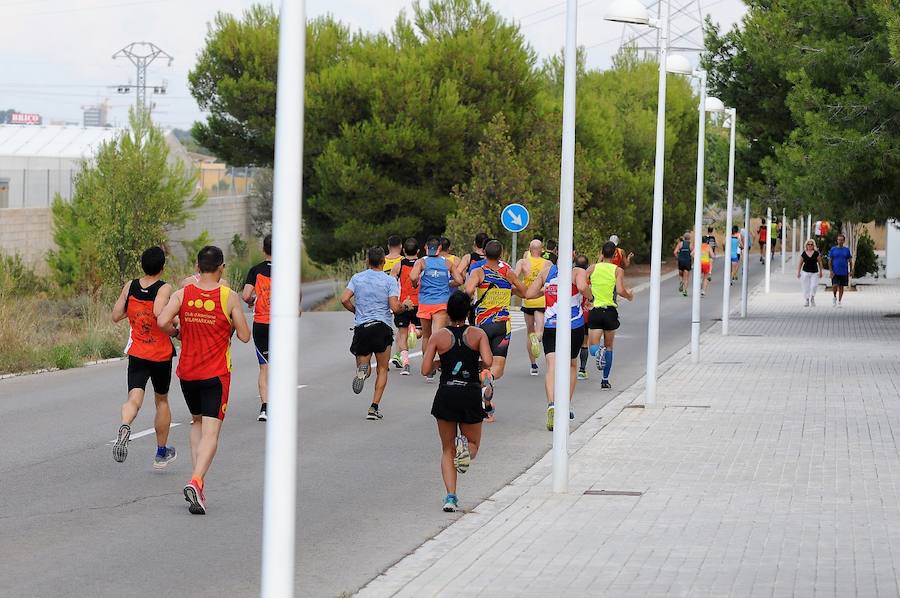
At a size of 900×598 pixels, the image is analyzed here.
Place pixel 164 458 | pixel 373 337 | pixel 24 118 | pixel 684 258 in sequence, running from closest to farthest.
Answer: pixel 164 458, pixel 373 337, pixel 684 258, pixel 24 118

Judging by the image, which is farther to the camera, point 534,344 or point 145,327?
point 534,344

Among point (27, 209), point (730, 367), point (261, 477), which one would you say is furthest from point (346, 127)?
point (261, 477)

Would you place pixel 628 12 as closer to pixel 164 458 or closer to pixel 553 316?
pixel 553 316

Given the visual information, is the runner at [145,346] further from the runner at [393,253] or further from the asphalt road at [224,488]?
the runner at [393,253]

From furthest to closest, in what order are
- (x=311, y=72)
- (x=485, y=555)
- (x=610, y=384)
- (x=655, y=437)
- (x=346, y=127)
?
(x=311, y=72)
(x=346, y=127)
(x=610, y=384)
(x=655, y=437)
(x=485, y=555)

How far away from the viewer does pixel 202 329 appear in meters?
9.66

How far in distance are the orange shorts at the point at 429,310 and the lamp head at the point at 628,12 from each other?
Answer: 458 centimetres

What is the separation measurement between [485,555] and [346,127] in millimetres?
41980

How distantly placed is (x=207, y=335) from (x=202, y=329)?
0.05 metres

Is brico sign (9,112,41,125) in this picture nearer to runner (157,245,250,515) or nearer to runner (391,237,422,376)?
runner (391,237,422,376)

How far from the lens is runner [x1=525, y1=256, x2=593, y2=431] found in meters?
14.1

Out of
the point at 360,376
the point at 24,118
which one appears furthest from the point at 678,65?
the point at 24,118

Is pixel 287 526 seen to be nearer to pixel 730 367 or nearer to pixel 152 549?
pixel 152 549

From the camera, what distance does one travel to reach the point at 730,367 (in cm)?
2133
